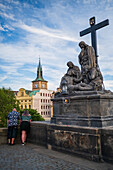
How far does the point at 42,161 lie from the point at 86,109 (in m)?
2.10

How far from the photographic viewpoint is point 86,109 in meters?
6.06

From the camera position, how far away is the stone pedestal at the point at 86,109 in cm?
576

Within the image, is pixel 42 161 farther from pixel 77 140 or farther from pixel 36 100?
pixel 36 100

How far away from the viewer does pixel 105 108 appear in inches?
231

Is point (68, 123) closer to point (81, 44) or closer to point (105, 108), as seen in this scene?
point (105, 108)

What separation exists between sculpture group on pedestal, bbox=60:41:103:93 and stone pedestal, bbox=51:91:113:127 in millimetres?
410

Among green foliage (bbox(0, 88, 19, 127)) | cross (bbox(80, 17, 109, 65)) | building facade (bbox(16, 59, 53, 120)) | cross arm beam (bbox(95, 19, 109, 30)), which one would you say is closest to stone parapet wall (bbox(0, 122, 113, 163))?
cross (bbox(80, 17, 109, 65))

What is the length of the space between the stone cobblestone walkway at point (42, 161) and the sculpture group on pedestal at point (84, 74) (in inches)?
93.3

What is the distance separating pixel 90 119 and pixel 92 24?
4538 mm

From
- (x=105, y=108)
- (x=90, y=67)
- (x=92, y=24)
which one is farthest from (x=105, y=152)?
(x=92, y=24)

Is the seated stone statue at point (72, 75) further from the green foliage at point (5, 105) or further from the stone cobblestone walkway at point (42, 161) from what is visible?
the green foliage at point (5, 105)

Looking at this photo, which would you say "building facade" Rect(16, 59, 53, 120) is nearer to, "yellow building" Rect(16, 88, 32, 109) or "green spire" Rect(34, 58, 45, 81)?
"yellow building" Rect(16, 88, 32, 109)

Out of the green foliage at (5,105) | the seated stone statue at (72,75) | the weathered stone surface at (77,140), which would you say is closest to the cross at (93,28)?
the seated stone statue at (72,75)

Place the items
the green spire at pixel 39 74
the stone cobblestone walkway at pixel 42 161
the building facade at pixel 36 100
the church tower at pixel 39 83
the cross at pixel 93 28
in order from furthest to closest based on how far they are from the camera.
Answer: the green spire at pixel 39 74 → the church tower at pixel 39 83 → the building facade at pixel 36 100 → the cross at pixel 93 28 → the stone cobblestone walkway at pixel 42 161
